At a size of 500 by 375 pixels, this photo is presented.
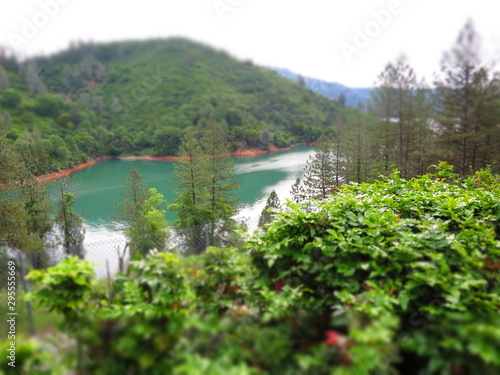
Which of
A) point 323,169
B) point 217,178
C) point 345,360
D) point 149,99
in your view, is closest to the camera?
point 345,360

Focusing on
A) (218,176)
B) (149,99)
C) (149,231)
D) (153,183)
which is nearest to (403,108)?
(218,176)

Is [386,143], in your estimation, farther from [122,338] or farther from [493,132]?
[122,338]

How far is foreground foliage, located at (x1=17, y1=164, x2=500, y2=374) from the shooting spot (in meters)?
1.44

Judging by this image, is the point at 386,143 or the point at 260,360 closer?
the point at 260,360

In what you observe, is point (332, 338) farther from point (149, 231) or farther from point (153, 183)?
point (153, 183)

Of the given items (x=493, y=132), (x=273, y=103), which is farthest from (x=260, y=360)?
(x=273, y=103)

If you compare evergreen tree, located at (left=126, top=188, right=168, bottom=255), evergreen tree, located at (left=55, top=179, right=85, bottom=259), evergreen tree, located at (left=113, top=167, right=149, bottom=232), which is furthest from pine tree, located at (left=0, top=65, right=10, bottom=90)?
evergreen tree, located at (left=55, top=179, right=85, bottom=259)

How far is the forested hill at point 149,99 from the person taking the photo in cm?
6619

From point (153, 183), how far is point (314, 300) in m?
38.8

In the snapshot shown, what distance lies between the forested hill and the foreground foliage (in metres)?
54.6

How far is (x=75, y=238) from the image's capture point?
17.3 meters

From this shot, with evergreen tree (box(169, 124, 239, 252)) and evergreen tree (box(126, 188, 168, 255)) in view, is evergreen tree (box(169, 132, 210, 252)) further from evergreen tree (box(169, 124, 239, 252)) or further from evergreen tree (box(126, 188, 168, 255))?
evergreen tree (box(126, 188, 168, 255))

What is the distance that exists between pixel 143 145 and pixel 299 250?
228 ft

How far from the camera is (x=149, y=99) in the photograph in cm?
9156
